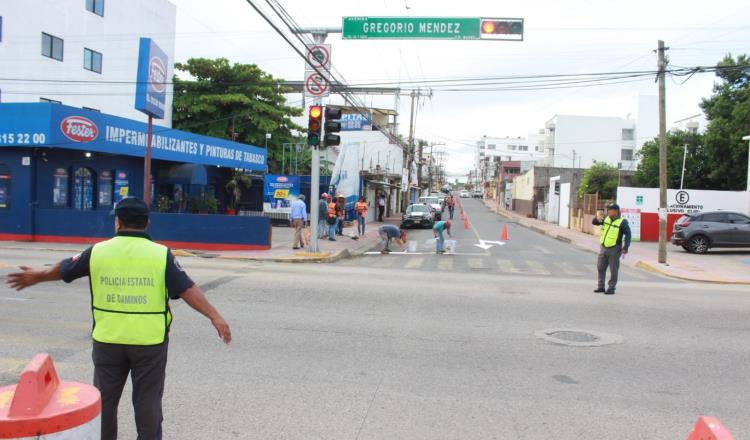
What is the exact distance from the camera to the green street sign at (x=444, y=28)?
13.1 m

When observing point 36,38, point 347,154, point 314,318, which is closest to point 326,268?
point 314,318

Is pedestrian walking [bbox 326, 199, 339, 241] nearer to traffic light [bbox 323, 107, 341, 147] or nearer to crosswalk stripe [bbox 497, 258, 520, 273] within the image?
traffic light [bbox 323, 107, 341, 147]

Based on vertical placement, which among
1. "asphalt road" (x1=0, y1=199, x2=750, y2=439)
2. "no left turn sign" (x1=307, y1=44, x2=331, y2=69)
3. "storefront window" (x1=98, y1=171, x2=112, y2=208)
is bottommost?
"asphalt road" (x1=0, y1=199, x2=750, y2=439)

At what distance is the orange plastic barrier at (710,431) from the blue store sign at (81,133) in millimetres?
19175

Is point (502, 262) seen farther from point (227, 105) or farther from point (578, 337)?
point (227, 105)

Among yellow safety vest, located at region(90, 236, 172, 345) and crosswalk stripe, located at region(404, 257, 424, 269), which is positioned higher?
yellow safety vest, located at region(90, 236, 172, 345)

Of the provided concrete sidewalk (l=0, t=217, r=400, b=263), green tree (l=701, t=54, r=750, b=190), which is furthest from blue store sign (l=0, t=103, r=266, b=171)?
green tree (l=701, t=54, r=750, b=190)

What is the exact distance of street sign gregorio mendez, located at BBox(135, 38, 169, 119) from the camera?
16.1m

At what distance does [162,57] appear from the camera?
17.4 m

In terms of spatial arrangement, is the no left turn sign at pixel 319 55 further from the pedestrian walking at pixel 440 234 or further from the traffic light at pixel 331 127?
the pedestrian walking at pixel 440 234

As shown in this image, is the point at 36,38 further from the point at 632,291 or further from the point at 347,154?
the point at 632,291

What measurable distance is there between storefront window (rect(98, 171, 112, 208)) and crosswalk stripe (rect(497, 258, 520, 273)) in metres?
14.2

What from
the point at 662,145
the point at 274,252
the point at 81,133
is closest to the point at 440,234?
the point at 274,252

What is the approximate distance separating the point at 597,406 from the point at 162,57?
1597 cm
